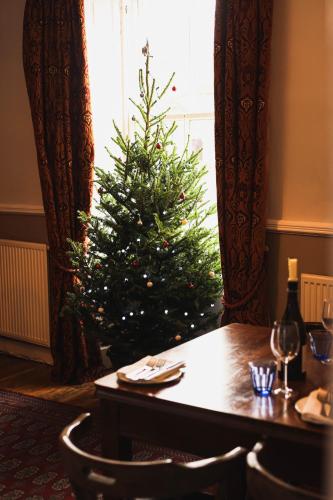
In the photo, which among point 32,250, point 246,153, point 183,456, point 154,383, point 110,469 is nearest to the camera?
point 110,469

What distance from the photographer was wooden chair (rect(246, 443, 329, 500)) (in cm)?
124

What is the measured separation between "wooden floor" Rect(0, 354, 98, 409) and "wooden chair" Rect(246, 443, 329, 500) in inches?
91.4

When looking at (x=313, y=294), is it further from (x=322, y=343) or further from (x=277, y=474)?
(x=277, y=474)

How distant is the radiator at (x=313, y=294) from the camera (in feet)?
10.8

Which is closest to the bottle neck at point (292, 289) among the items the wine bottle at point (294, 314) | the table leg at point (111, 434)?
the wine bottle at point (294, 314)

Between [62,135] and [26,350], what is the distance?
1612 millimetres

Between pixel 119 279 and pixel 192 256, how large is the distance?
1.35ft

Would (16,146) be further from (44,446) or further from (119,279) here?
(44,446)

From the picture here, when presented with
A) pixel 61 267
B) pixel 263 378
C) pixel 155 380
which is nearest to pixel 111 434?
pixel 155 380

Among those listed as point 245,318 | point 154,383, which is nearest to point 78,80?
point 245,318

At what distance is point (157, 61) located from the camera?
13.6 feet

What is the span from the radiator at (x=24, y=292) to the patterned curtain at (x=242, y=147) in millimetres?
1489

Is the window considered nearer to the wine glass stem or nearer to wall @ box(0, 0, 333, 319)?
wall @ box(0, 0, 333, 319)

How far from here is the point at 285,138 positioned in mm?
3469
